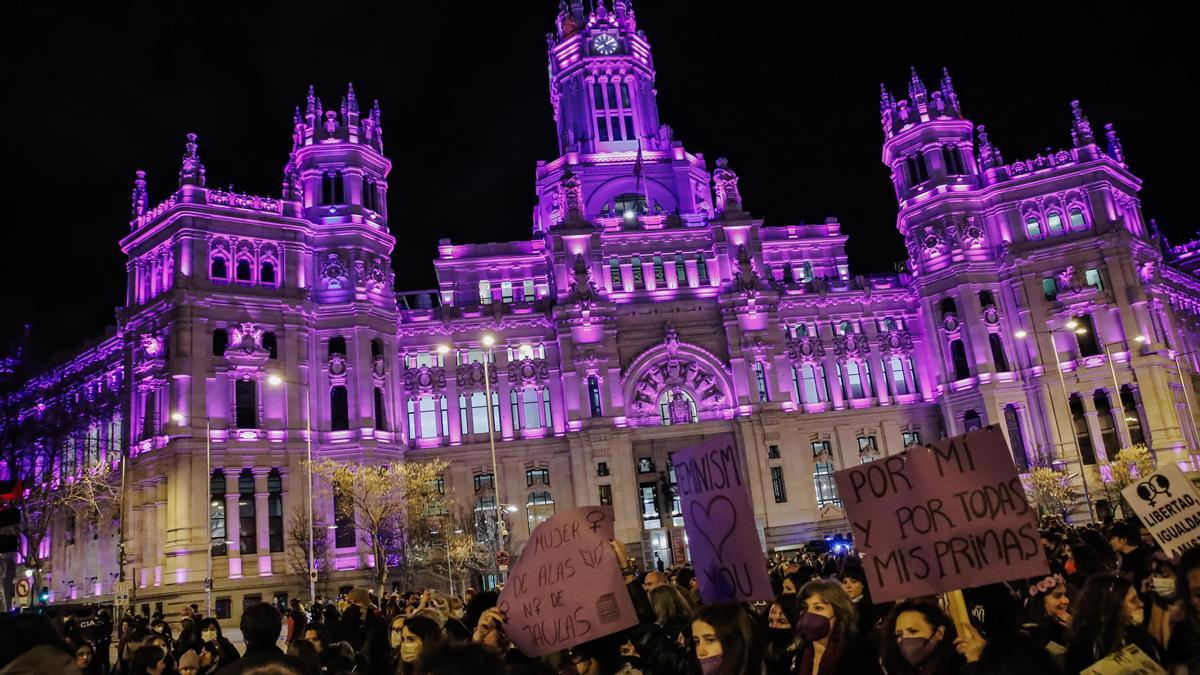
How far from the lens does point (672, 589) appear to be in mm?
10758

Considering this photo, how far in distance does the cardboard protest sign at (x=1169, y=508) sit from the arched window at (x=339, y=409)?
53.0 meters

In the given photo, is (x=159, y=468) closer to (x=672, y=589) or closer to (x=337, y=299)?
(x=337, y=299)

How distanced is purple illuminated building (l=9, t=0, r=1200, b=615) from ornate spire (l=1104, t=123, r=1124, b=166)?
19cm

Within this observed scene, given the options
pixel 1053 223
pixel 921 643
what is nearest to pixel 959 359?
pixel 1053 223

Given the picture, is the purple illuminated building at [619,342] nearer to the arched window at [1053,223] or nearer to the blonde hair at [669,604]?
the arched window at [1053,223]

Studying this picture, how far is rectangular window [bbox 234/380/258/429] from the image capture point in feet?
182

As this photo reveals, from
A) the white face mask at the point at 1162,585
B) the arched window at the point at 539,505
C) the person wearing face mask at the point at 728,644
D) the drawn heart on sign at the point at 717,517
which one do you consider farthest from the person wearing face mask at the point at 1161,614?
the arched window at the point at 539,505

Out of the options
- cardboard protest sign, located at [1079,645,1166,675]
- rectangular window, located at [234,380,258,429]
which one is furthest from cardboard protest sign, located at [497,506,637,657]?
rectangular window, located at [234,380,258,429]

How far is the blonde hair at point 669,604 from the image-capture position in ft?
34.6

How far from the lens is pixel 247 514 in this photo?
178ft

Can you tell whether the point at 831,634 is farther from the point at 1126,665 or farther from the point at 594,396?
the point at 594,396

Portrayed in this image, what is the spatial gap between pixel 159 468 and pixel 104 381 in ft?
56.8

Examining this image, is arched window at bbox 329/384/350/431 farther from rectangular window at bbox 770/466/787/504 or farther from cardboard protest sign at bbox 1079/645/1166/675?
cardboard protest sign at bbox 1079/645/1166/675

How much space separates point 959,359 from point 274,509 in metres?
47.0
